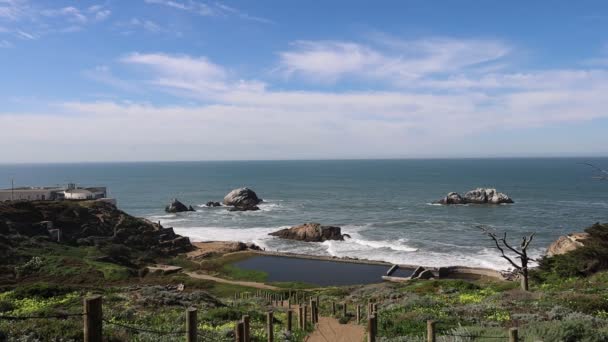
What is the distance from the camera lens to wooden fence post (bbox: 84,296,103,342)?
6648mm

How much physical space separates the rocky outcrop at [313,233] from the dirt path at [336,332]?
51.8 m

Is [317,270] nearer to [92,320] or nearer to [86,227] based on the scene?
[86,227]

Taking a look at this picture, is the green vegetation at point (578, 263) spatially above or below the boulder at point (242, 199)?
above

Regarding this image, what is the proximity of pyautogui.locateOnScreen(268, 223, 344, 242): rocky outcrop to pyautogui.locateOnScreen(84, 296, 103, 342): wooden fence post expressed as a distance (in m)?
64.8

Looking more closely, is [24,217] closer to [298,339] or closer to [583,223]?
[298,339]

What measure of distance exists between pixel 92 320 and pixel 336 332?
12.2m

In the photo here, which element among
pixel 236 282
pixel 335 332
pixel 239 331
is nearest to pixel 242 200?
pixel 236 282

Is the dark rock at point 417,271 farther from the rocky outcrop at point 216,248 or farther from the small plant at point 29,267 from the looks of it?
the small plant at point 29,267

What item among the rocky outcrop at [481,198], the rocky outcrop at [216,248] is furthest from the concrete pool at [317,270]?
the rocky outcrop at [481,198]

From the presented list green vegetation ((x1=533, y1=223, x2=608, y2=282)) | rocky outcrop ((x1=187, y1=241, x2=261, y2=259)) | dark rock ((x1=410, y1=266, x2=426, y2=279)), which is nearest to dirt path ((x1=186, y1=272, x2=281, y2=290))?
rocky outcrop ((x1=187, y1=241, x2=261, y2=259))

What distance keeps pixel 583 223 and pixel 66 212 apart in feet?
286

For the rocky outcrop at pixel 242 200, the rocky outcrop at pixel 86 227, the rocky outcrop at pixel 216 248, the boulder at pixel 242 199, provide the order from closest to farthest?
the rocky outcrop at pixel 86 227
the rocky outcrop at pixel 216 248
the rocky outcrop at pixel 242 200
the boulder at pixel 242 199

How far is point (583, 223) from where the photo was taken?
77.9 m

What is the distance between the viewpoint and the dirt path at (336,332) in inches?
625
